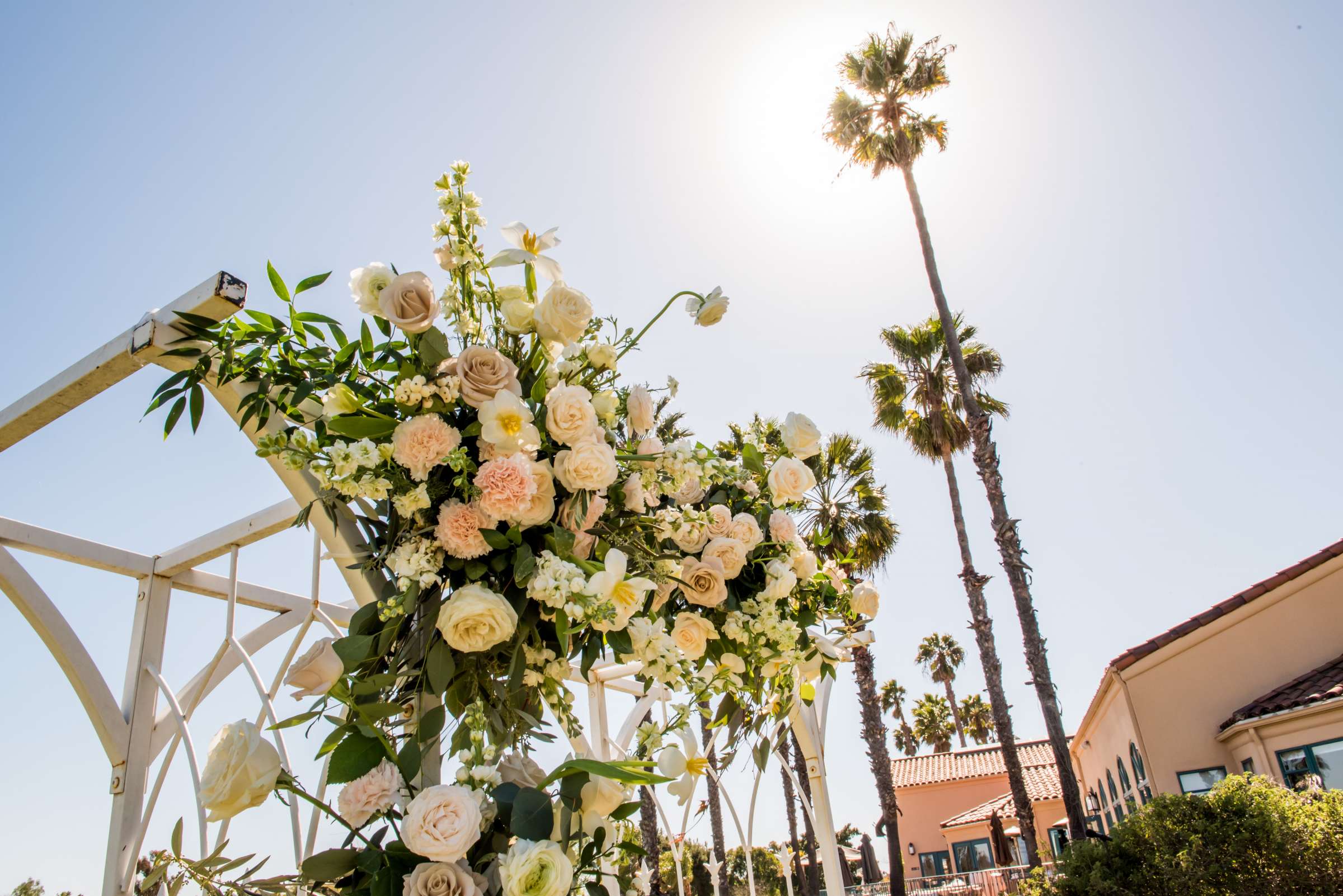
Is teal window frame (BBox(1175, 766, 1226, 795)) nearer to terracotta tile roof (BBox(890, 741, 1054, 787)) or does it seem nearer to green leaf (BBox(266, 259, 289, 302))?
green leaf (BBox(266, 259, 289, 302))

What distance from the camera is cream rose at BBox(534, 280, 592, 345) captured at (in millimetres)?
1545

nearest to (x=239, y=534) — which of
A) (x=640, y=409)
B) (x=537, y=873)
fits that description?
(x=640, y=409)

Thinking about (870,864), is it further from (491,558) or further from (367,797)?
(367,797)

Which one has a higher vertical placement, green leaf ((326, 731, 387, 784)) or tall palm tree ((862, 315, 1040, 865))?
tall palm tree ((862, 315, 1040, 865))

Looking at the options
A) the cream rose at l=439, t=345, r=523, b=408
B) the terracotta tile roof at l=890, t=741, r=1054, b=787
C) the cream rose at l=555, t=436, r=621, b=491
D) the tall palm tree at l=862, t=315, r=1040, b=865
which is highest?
the tall palm tree at l=862, t=315, r=1040, b=865

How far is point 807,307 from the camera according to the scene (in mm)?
8883

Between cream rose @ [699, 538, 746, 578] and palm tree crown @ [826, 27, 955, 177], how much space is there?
15251 millimetres

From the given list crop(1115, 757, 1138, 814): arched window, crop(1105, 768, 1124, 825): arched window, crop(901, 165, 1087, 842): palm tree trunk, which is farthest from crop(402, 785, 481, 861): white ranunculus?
crop(1105, 768, 1124, 825): arched window

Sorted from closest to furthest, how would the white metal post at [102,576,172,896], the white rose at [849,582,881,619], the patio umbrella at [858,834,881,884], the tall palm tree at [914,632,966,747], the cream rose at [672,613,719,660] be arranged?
the cream rose at [672,613,719,660] → the white rose at [849,582,881,619] → the white metal post at [102,576,172,896] → the patio umbrella at [858,834,881,884] → the tall palm tree at [914,632,966,747]

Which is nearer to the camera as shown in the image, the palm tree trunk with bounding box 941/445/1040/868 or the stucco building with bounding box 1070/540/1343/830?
the stucco building with bounding box 1070/540/1343/830

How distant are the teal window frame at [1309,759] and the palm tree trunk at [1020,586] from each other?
2512 mm

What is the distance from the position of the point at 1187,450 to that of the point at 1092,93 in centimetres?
578

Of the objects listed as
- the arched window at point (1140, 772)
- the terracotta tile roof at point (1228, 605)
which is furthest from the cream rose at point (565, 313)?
the arched window at point (1140, 772)

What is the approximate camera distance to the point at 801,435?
188 cm
